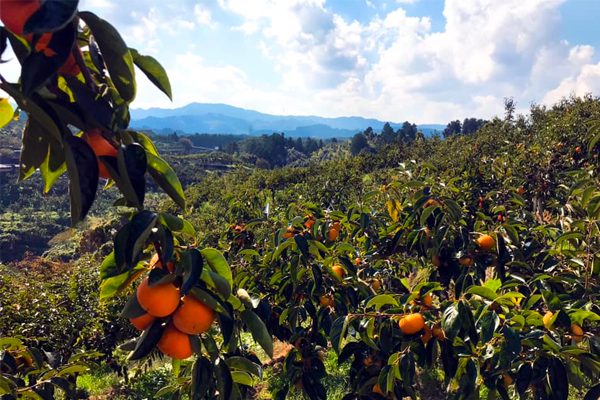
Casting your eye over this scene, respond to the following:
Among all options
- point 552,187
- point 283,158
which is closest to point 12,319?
point 552,187

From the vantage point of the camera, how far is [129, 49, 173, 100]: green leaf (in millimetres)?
792

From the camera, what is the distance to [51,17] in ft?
1.56

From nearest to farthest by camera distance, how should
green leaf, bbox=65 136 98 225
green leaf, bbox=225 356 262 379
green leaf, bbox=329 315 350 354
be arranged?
green leaf, bbox=65 136 98 225
green leaf, bbox=225 356 262 379
green leaf, bbox=329 315 350 354

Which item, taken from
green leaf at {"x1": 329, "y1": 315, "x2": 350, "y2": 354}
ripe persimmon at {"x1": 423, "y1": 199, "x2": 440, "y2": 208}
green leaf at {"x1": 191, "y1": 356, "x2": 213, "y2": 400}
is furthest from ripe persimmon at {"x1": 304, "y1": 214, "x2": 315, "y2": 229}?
green leaf at {"x1": 191, "y1": 356, "x2": 213, "y2": 400}

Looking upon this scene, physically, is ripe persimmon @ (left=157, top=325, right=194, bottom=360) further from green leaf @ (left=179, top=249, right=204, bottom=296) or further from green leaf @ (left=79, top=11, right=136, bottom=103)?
green leaf @ (left=79, top=11, right=136, bottom=103)

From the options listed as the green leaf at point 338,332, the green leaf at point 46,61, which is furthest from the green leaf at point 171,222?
the green leaf at point 338,332

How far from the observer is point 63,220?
100 ft

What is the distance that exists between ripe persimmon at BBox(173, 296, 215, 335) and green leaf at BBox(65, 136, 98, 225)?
307mm

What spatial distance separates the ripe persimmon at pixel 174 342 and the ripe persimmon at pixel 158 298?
0.18ft

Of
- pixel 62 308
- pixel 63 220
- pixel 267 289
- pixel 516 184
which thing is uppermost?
pixel 516 184

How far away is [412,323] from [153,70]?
4.21 feet

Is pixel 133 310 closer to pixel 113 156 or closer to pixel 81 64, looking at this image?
pixel 113 156

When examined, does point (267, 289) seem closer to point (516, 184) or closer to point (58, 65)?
point (58, 65)

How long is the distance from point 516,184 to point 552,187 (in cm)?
66
